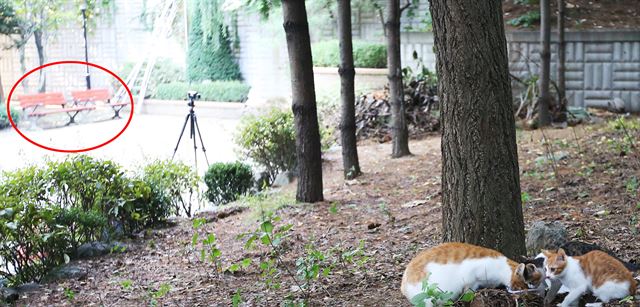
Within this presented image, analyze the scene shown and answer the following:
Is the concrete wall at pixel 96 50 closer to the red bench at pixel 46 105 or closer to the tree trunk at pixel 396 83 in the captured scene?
the red bench at pixel 46 105

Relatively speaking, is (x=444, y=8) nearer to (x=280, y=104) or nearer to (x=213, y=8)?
(x=213, y=8)

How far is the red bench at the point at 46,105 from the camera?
8.44 metres

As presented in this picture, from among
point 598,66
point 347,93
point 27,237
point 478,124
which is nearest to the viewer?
point 478,124

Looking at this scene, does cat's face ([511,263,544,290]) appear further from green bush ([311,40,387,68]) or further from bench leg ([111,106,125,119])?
green bush ([311,40,387,68])

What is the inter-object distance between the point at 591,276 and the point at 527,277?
0.72ft

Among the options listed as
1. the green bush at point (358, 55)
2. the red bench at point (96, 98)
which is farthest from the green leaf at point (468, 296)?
the green bush at point (358, 55)

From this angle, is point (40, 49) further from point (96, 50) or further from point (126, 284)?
point (126, 284)

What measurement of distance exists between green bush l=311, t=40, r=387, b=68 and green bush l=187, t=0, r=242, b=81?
1513 millimetres

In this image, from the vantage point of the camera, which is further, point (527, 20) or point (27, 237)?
point (527, 20)

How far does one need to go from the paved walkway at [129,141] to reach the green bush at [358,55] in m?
1.90

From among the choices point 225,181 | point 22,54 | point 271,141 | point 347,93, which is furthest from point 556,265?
point 22,54

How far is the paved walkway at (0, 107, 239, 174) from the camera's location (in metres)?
7.95

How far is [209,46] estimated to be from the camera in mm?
12734

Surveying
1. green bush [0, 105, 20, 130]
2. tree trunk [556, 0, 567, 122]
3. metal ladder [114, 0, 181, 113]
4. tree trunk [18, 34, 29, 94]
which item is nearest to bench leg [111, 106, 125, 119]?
tree trunk [18, 34, 29, 94]
